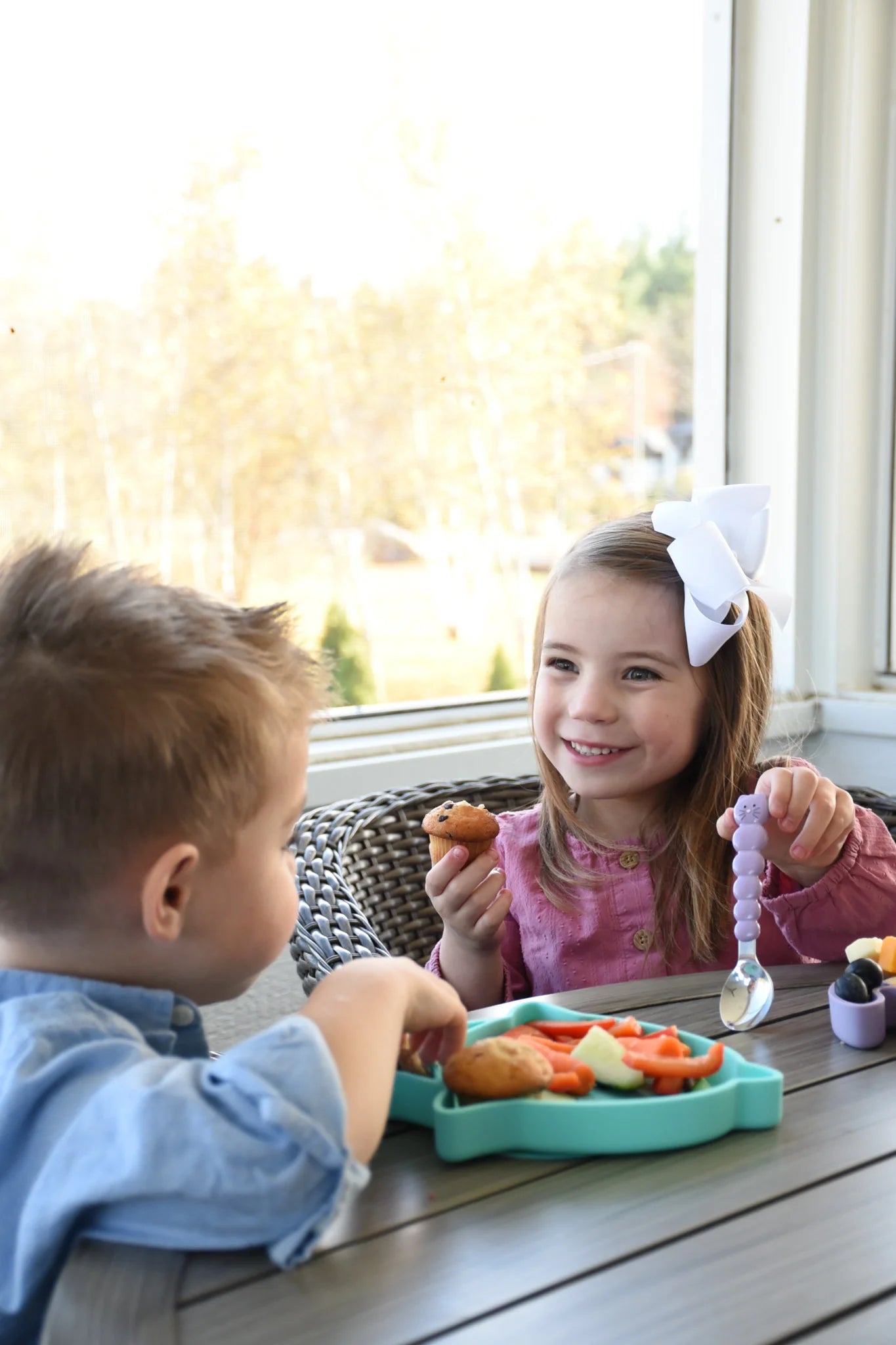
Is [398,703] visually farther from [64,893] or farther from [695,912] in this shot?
[64,893]

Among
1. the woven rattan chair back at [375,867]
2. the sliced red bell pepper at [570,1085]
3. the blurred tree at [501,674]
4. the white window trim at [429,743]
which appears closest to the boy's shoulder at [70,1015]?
the sliced red bell pepper at [570,1085]

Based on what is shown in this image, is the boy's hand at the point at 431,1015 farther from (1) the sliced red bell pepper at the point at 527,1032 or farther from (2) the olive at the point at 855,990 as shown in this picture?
(2) the olive at the point at 855,990

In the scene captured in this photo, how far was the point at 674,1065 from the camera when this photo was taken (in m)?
0.88

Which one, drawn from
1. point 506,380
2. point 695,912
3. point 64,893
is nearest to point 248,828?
point 64,893

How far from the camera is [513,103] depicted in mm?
2439

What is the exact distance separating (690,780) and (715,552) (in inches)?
14.7

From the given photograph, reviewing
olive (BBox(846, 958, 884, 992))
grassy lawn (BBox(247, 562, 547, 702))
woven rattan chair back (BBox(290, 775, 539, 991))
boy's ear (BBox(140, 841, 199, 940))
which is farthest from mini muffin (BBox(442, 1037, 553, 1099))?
grassy lawn (BBox(247, 562, 547, 702))

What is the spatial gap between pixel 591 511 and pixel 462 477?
31cm

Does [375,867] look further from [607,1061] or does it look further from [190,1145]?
[190,1145]

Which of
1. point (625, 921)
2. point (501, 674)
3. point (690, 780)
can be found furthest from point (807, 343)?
point (625, 921)

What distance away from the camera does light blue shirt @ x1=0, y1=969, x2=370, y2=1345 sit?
0.69 m

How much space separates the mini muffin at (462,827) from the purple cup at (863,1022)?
1.30ft

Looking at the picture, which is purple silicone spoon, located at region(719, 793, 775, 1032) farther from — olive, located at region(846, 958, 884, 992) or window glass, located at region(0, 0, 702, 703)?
window glass, located at region(0, 0, 702, 703)

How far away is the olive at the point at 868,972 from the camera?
1.06 m
